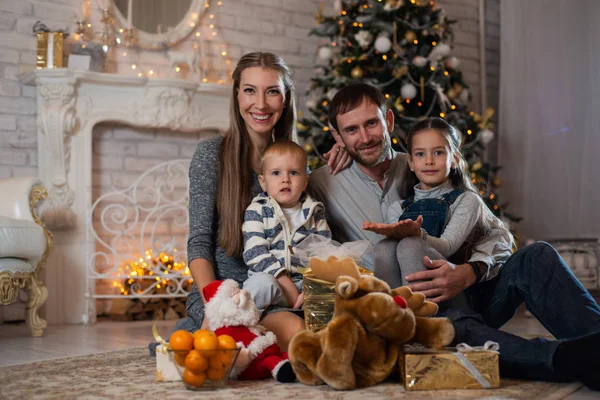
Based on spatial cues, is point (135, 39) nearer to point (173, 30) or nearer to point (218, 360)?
point (173, 30)

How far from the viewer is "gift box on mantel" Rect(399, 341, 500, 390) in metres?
1.81

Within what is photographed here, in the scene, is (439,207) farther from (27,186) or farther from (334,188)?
(27,186)

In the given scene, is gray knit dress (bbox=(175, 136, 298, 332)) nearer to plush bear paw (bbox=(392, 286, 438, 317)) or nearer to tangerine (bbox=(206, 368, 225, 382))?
tangerine (bbox=(206, 368, 225, 382))

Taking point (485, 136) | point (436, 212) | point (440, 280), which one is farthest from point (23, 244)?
point (485, 136)

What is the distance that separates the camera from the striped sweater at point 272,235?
2234mm

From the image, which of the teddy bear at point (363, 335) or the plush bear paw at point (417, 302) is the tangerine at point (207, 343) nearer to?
the teddy bear at point (363, 335)

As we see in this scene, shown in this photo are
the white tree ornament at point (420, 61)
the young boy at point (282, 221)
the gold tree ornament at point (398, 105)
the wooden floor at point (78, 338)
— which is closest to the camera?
the young boy at point (282, 221)

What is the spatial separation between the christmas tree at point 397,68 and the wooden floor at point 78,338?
51.7 inches

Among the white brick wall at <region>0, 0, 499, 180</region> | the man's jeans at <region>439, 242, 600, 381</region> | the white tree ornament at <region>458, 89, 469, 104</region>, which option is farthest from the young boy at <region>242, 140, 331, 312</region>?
the white tree ornament at <region>458, 89, 469, 104</region>

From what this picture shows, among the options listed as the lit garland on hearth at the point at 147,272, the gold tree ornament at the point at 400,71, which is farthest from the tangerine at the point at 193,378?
the gold tree ornament at the point at 400,71

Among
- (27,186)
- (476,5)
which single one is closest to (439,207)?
(27,186)

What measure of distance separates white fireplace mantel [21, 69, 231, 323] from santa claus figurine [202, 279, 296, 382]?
265 cm

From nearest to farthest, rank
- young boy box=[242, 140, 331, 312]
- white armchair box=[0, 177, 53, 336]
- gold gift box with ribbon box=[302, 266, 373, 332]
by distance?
1. gold gift box with ribbon box=[302, 266, 373, 332]
2. young boy box=[242, 140, 331, 312]
3. white armchair box=[0, 177, 53, 336]

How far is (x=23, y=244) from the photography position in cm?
368
